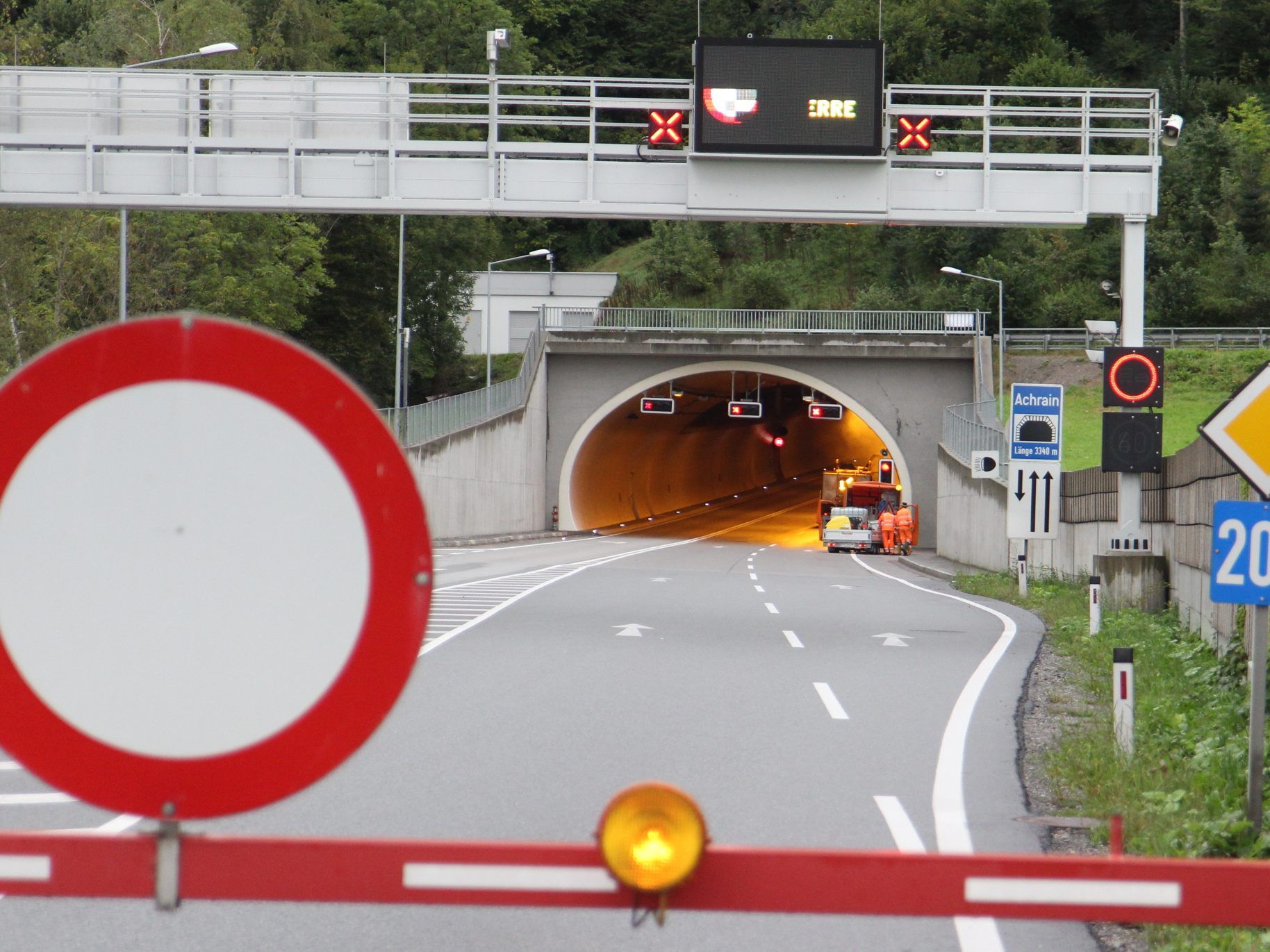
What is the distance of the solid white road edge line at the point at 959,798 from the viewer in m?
5.65

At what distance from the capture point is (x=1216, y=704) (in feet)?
35.2

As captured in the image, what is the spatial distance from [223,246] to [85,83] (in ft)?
85.9

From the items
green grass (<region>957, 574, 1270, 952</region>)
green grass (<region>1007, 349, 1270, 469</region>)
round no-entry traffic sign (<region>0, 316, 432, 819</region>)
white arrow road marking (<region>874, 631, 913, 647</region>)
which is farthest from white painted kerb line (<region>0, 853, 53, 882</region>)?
green grass (<region>1007, 349, 1270, 469</region>)

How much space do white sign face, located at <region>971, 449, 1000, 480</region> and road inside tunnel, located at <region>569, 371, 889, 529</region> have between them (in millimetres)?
18473

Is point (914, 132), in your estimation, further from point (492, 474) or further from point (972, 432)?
point (492, 474)

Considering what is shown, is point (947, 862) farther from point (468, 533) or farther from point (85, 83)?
point (468, 533)

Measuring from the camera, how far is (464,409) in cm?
4634

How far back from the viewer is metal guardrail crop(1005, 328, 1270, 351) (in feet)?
211

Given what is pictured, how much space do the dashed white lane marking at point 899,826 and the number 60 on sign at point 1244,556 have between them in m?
1.82

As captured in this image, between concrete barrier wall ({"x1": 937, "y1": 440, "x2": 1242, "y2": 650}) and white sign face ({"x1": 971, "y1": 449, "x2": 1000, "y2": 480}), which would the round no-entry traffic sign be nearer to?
concrete barrier wall ({"x1": 937, "y1": 440, "x2": 1242, "y2": 650})

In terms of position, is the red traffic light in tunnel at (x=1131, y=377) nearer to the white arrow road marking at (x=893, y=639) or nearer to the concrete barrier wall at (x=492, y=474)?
the white arrow road marking at (x=893, y=639)

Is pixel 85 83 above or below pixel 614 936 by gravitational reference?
above

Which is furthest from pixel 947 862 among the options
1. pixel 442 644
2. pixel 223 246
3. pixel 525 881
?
pixel 223 246

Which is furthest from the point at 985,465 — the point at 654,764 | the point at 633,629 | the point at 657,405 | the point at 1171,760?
the point at 657,405
